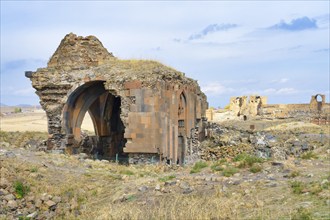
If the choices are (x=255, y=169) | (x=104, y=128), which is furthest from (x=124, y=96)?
(x=104, y=128)

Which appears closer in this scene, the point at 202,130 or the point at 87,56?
the point at 87,56

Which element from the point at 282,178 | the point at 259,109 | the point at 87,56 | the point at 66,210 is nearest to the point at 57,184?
the point at 66,210

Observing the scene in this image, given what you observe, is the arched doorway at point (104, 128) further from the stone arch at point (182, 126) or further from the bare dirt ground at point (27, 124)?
the bare dirt ground at point (27, 124)

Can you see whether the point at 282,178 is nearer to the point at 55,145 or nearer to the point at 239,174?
the point at 239,174

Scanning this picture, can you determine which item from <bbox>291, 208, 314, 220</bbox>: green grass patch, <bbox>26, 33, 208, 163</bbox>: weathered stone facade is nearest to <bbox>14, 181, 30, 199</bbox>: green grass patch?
<bbox>26, 33, 208, 163</bbox>: weathered stone facade

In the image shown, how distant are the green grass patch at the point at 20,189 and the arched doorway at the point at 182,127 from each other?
28.7 ft

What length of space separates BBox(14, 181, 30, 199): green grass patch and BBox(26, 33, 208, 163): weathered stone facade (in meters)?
5.11

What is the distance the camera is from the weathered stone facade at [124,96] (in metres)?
15.0

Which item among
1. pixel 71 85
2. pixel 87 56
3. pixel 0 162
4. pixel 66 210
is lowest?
pixel 66 210

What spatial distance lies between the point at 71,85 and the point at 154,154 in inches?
175

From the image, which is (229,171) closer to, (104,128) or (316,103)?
(104,128)

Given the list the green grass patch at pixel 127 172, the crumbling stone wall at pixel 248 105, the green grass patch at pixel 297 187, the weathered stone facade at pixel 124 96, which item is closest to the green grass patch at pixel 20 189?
the green grass patch at pixel 127 172

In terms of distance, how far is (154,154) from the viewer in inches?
591

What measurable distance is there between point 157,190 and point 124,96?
621cm
